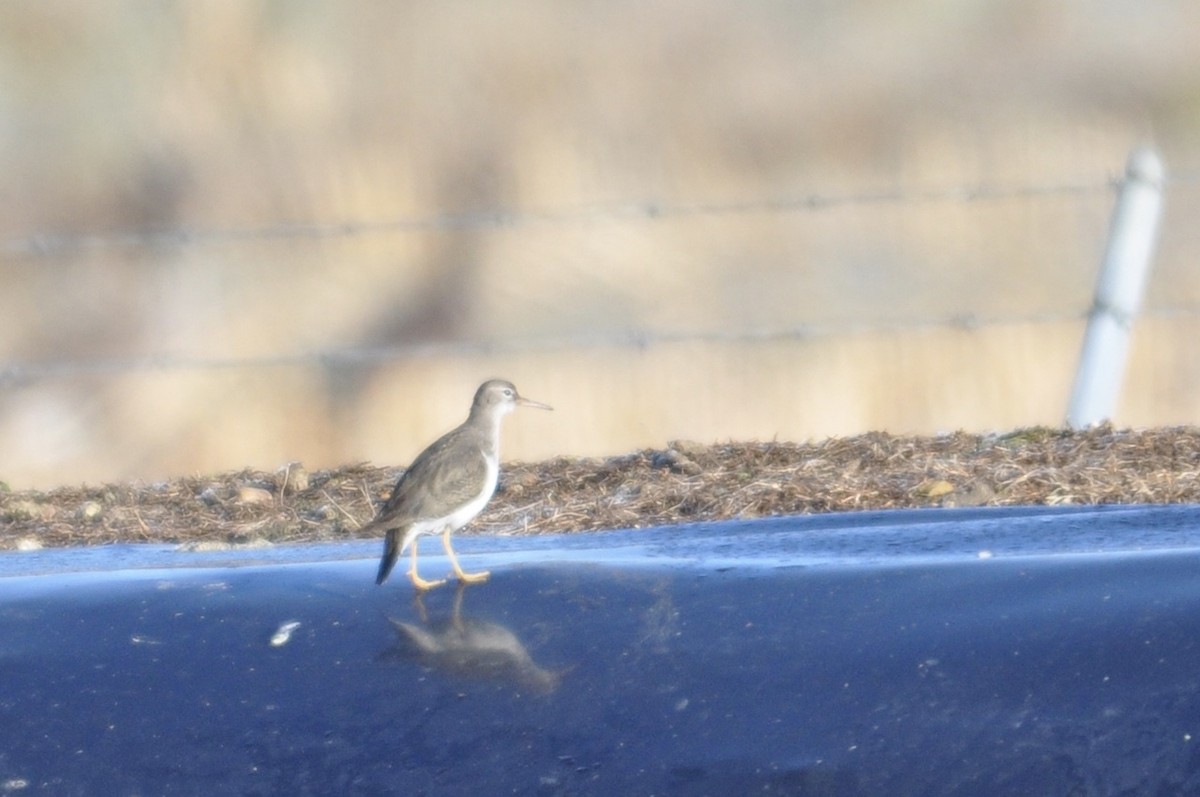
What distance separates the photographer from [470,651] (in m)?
2.89

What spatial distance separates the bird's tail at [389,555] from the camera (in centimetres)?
347

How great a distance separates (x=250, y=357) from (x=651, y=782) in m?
5.08

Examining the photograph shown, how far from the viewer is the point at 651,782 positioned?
8.51ft

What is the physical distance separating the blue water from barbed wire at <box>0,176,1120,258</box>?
434cm

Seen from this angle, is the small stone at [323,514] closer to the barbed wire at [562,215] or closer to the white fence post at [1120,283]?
the barbed wire at [562,215]

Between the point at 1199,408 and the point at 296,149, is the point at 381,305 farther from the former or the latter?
the point at 1199,408

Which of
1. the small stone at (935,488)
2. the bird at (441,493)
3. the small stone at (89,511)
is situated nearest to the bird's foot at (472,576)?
the bird at (441,493)

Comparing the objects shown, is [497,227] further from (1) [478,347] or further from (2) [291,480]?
(2) [291,480]

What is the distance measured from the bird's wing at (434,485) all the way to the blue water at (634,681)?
2.97ft

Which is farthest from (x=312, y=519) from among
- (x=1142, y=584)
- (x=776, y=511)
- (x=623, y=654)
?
(x=1142, y=584)

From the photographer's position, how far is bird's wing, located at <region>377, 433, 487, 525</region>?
4152 millimetres

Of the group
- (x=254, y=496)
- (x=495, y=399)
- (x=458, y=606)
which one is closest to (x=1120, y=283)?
(x=495, y=399)

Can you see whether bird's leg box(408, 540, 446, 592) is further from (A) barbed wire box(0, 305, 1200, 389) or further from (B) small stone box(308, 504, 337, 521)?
(A) barbed wire box(0, 305, 1200, 389)

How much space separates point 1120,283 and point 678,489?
2545 millimetres
